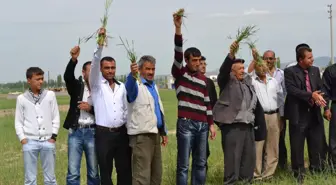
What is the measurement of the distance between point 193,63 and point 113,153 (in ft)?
5.18

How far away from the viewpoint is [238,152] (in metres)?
5.85

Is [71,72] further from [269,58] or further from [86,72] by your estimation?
[269,58]

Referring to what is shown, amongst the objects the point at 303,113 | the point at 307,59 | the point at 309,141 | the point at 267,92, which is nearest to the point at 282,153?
the point at 309,141

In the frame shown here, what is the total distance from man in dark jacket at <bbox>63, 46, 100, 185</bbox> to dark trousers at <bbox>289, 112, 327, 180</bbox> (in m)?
2.91

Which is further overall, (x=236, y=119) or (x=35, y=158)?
(x=236, y=119)

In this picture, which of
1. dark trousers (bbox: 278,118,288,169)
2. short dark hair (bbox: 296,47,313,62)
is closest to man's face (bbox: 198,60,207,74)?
short dark hair (bbox: 296,47,313,62)

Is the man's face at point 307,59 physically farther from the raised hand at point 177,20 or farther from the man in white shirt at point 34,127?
the man in white shirt at point 34,127

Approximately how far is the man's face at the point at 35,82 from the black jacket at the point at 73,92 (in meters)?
0.32

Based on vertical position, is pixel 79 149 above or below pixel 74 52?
below

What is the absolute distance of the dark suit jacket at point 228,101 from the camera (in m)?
5.83

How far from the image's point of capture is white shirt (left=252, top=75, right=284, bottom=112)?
6.37 metres

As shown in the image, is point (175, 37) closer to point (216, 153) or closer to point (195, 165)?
point (195, 165)

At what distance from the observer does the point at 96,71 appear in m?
5.23

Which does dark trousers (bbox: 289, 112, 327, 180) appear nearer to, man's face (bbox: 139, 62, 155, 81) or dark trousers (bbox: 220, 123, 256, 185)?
dark trousers (bbox: 220, 123, 256, 185)
